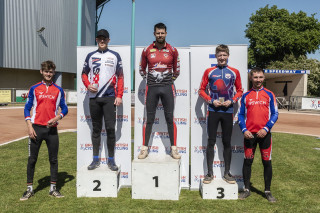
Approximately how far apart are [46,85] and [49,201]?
1.77m

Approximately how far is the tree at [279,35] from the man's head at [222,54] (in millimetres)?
32191

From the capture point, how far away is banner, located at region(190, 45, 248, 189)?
4707mm

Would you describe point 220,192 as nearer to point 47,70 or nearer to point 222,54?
point 222,54

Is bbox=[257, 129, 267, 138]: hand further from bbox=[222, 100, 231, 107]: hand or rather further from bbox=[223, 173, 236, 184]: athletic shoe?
bbox=[223, 173, 236, 184]: athletic shoe

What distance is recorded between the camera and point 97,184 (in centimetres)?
434

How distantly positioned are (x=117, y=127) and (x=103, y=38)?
1.60 m

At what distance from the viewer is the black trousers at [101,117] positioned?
4.46 meters

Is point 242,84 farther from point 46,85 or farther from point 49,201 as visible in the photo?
point 49,201

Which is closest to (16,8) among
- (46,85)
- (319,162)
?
(46,85)

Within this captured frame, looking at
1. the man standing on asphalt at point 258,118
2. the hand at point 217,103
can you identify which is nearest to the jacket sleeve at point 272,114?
the man standing on asphalt at point 258,118

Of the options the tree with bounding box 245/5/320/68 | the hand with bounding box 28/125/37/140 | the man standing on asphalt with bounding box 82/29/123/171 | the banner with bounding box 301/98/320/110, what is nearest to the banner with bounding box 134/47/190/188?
the man standing on asphalt with bounding box 82/29/123/171

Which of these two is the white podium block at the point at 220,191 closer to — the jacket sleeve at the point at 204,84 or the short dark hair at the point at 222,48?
the jacket sleeve at the point at 204,84

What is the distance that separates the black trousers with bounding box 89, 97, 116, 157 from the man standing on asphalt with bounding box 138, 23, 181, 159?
1.80ft

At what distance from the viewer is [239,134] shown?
4.73m
